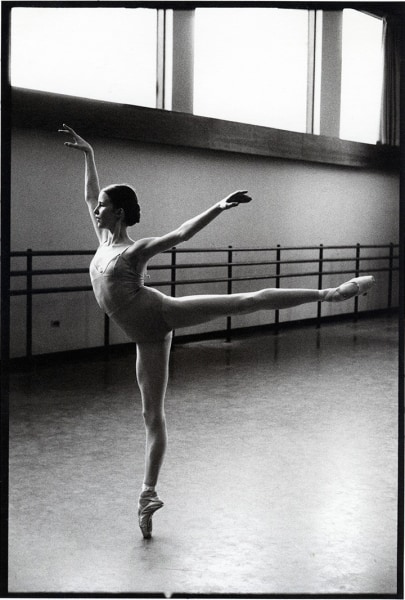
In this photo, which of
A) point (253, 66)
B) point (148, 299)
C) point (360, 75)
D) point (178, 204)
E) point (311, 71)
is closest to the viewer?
point (148, 299)

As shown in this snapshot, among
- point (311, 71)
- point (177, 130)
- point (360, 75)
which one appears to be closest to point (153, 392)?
point (177, 130)

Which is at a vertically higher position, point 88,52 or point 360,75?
point 360,75

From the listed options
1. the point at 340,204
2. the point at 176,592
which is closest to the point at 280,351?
the point at 340,204

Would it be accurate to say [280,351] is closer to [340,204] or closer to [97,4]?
[340,204]

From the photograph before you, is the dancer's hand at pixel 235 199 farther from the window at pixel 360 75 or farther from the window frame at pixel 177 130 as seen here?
the window at pixel 360 75

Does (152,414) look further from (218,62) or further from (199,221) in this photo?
(218,62)

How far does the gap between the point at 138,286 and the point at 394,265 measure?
8724 millimetres

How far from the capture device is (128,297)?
2674 millimetres

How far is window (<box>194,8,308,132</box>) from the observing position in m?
7.54

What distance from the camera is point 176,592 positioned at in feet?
7.89

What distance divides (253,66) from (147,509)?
6.19m

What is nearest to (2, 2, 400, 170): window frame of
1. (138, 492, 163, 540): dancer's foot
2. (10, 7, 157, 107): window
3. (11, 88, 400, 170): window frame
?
(11, 88, 400, 170): window frame

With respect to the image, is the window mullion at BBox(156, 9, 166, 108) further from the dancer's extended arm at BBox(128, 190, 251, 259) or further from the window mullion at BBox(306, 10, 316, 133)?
the dancer's extended arm at BBox(128, 190, 251, 259)

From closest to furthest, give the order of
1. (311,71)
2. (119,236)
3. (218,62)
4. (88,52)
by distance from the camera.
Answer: (119,236) < (88,52) < (218,62) < (311,71)
